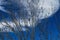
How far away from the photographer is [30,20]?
4500mm

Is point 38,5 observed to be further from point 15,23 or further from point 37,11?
point 15,23

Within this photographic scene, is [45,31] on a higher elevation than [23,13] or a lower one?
lower

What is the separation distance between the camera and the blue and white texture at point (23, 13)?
4496 millimetres

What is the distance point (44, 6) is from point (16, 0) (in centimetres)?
41

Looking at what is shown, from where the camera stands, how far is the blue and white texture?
14.8 feet

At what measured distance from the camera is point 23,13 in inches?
178

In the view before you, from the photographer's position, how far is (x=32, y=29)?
177 inches

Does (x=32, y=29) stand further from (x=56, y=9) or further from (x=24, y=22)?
(x=56, y=9)

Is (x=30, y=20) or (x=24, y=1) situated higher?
(x=24, y=1)

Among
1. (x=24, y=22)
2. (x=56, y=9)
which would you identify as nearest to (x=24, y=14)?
(x=24, y=22)

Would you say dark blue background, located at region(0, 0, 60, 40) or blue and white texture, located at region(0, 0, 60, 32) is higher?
blue and white texture, located at region(0, 0, 60, 32)

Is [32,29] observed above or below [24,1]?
below

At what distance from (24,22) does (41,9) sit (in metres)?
0.30

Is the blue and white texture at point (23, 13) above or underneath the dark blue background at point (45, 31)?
above
